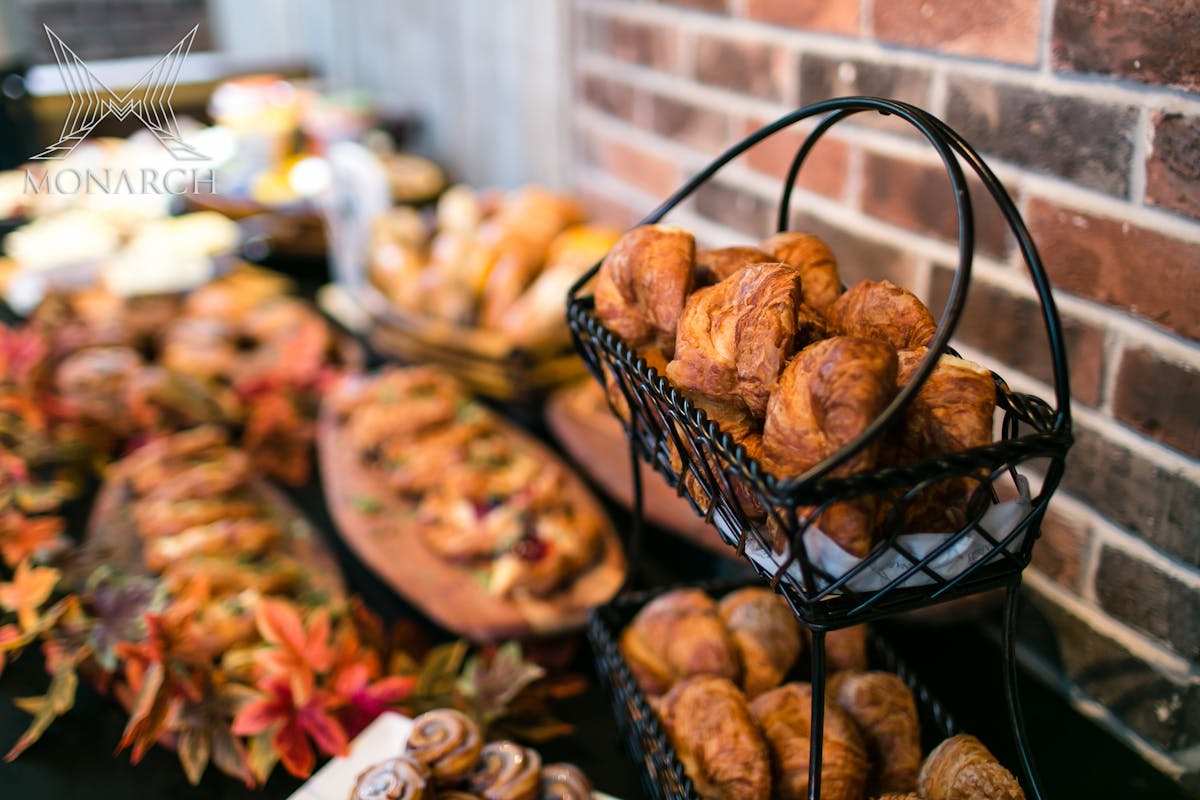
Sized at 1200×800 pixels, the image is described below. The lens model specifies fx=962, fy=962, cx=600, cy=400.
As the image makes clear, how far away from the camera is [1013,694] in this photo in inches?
27.5

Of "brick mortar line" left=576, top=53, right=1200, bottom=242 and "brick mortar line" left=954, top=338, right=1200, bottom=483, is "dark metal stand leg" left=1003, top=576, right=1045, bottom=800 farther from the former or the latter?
"brick mortar line" left=576, top=53, right=1200, bottom=242

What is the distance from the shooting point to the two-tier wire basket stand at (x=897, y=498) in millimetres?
557

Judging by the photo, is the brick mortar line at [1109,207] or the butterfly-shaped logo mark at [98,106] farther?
the butterfly-shaped logo mark at [98,106]

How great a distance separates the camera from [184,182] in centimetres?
243

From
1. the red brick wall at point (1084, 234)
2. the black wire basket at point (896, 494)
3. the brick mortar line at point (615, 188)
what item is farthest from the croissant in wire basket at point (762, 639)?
the brick mortar line at point (615, 188)

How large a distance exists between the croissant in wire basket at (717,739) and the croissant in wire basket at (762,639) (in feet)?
0.21

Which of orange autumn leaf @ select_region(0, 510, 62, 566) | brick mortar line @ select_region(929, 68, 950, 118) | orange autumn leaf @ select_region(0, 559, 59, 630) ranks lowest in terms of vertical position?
orange autumn leaf @ select_region(0, 510, 62, 566)

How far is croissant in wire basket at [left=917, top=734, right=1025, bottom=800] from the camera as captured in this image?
27.2 inches

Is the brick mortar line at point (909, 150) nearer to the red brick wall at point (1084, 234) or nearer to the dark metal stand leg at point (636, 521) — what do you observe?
the red brick wall at point (1084, 234)

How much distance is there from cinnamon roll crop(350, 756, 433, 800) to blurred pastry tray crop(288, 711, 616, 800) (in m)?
0.08

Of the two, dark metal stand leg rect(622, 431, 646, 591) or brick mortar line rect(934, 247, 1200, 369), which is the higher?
brick mortar line rect(934, 247, 1200, 369)

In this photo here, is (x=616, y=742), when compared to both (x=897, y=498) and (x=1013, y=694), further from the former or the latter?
(x=897, y=498)

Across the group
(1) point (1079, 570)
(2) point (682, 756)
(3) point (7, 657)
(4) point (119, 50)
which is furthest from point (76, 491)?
(4) point (119, 50)

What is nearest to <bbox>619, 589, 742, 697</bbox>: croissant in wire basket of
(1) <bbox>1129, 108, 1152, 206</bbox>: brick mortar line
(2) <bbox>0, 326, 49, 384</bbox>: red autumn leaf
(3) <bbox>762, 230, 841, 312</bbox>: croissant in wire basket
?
(3) <bbox>762, 230, 841, 312</bbox>: croissant in wire basket
